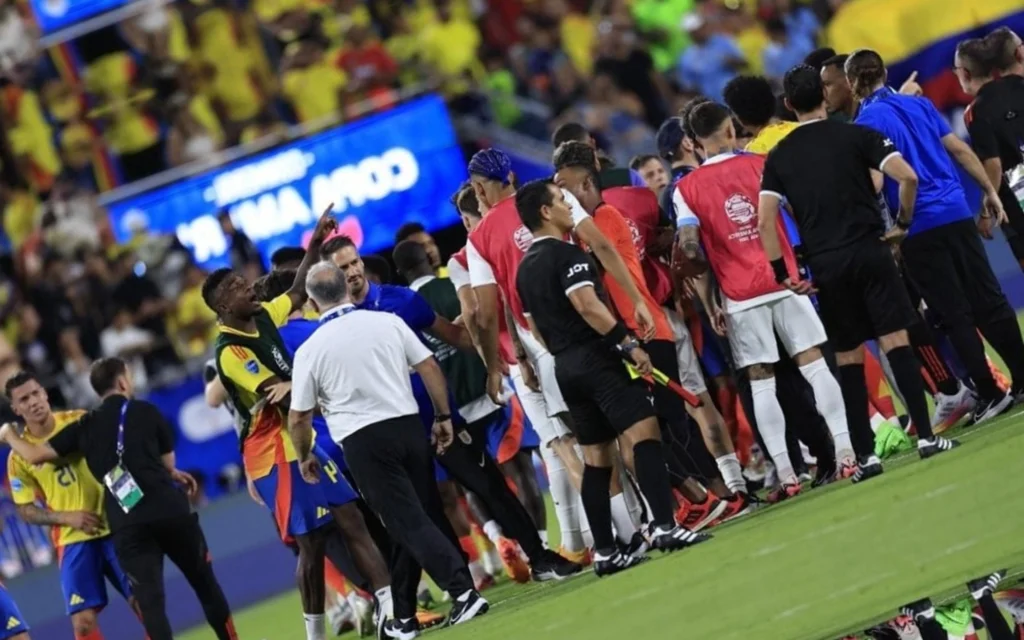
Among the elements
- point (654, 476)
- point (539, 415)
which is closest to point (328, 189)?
point (539, 415)

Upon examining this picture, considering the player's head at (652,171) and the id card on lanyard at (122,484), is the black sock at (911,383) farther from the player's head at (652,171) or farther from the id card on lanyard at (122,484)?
the id card on lanyard at (122,484)

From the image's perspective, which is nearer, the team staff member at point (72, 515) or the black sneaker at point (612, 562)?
the black sneaker at point (612, 562)

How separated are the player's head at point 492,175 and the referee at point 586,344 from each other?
968 mm

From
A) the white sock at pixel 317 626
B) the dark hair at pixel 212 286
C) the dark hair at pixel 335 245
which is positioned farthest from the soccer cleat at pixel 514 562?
the dark hair at pixel 212 286

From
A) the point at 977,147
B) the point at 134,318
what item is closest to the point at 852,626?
the point at 977,147

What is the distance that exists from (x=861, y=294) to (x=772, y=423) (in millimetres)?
1328

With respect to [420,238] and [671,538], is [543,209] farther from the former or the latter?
[420,238]

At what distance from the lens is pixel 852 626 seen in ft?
26.8

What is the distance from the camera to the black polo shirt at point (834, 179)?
427 inches

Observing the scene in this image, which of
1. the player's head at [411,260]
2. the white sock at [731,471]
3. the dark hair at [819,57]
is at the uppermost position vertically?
A: the dark hair at [819,57]

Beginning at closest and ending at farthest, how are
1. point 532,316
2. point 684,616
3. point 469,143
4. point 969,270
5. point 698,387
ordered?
point 684,616, point 532,316, point 969,270, point 698,387, point 469,143

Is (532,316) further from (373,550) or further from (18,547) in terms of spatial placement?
(18,547)

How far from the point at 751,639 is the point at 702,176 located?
4095 millimetres

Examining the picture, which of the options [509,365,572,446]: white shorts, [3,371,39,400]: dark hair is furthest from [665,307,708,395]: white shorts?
[3,371,39,400]: dark hair
